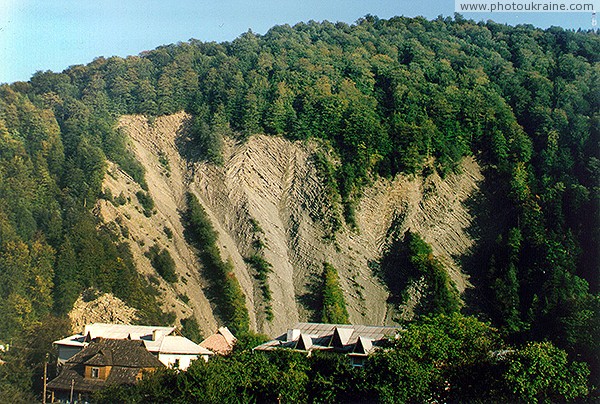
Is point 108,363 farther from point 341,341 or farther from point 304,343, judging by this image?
point 341,341

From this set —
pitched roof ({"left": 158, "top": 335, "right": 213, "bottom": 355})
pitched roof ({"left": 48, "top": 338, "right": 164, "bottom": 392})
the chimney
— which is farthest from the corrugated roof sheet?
the chimney

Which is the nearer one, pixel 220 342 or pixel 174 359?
pixel 174 359

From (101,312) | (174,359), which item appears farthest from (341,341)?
(101,312)

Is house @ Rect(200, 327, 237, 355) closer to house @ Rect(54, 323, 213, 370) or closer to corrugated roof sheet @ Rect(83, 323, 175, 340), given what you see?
house @ Rect(54, 323, 213, 370)

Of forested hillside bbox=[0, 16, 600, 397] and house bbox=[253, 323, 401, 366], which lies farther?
forested hillside bbox=[0, 16, 600, 397]

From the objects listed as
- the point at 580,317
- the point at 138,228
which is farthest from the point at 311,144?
the point at 580,317

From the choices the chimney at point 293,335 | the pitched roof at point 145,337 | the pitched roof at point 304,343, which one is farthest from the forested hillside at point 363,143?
the pitched roof at point 304,343

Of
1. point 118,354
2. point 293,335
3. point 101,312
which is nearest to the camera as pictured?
point 118,354
